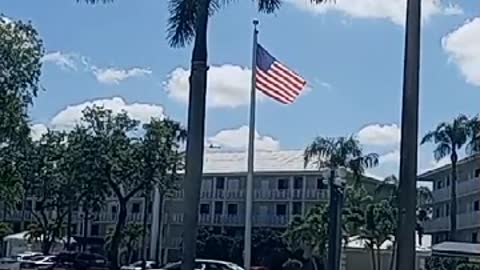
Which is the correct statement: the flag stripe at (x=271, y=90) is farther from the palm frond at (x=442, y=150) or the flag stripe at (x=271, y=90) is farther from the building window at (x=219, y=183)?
the building window at (x=219, y=183)

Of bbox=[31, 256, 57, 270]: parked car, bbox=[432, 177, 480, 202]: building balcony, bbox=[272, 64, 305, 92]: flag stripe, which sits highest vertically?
bbox=[272, 64, 305, 92]: flag stripe

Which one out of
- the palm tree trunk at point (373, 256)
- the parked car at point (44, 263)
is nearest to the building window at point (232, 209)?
the parked car at point (44, 263)

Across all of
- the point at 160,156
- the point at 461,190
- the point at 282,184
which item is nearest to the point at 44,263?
the point at 160,156

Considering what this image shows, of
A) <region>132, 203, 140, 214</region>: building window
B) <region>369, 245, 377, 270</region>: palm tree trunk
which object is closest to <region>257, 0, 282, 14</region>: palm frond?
<region>369, 245, 377, 270</region>: palm tree trunk

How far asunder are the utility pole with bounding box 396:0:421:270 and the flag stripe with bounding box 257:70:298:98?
17201 millimetres

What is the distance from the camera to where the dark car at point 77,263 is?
61688 mm

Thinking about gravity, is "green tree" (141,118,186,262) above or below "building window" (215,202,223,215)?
above

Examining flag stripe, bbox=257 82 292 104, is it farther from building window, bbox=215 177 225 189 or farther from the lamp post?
building window, bbox=215 177 225 189

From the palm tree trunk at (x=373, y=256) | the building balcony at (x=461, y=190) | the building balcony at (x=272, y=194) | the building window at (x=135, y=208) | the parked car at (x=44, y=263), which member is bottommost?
the parked car at (x=44, y=263)

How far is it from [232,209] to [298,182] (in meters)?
7.04

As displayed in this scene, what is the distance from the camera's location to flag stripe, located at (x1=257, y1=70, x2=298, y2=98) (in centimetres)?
3005

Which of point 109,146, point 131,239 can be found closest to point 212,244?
point 131,239

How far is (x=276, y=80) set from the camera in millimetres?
30812

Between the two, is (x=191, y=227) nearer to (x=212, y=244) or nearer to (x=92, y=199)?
(x=92, y=199)
